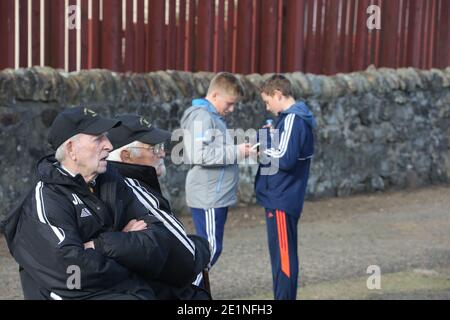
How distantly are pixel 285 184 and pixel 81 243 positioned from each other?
8.99 ft

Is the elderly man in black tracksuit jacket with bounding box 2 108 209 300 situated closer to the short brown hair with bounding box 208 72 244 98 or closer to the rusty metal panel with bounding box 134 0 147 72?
the short brown hair with bounding box 208 72 244 98

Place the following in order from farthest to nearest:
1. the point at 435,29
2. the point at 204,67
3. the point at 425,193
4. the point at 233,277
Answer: the point at 435,29
the point at 425,193
the point at 204,67
the point at 233,277

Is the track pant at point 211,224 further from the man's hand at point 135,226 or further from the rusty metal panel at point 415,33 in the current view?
the rusty metal panel at point 415,33

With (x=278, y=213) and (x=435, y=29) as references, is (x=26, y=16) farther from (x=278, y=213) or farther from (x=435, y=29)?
(x=435, y=29)

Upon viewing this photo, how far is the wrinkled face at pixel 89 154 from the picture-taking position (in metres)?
3.71

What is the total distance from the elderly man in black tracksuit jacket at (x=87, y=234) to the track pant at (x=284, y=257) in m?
2.12

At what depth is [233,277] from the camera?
696 cm

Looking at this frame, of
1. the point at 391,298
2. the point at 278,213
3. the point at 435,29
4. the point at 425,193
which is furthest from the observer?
the point at 435,29

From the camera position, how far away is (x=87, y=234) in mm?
3584

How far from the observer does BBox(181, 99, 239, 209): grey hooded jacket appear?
613 centimetres

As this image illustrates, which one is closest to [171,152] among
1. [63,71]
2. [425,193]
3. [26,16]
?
[63,71]

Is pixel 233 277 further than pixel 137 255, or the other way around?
pixel 233 277

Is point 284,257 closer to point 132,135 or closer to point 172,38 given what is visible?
point 132,135

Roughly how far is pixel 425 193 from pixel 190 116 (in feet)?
18.7
